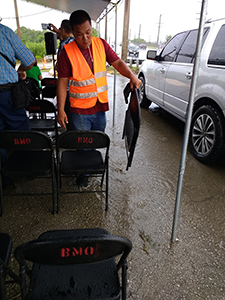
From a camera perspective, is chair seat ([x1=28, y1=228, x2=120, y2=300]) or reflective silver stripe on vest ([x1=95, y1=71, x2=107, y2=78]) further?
reflective silver stripe on vest ([x1=95, y1=71, x2=107, y2=78])

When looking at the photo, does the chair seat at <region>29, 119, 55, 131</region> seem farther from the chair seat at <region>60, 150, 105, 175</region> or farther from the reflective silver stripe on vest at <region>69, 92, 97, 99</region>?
the reflective silver stripe on vest at <region>69, 92, 97, 99</region>

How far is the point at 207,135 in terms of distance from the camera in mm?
3432

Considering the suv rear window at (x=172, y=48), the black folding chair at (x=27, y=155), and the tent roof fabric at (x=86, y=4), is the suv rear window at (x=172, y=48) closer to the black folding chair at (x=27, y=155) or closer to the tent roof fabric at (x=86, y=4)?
the tent roof fabric at (x=86, y=4)

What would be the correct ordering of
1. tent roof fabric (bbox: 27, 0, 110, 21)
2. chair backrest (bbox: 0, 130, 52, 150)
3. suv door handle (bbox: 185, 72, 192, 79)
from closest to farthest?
chair backrest (bbox: 0, 130, 52, 150) < suv door handle (bbox: 185, 72, 192, 79) < tent roof fabric (bbox: 27, 0, 110, 21)

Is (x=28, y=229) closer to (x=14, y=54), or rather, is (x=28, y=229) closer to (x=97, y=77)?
(x=97, y=77)

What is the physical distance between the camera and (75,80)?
8.28 ft

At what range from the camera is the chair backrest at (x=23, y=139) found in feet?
7.08

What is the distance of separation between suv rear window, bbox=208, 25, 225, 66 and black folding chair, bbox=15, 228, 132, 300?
2.79m

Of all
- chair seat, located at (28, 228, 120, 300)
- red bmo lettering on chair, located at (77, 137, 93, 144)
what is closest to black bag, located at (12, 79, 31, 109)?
red bmo lettering on chair, located at (77, 137, 93, 144)

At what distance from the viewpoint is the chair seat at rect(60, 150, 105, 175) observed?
7.88 feet

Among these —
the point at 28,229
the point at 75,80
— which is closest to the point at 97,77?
the point at 75,80

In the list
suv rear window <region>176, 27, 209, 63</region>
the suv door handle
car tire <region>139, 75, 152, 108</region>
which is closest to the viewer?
the suv door handle

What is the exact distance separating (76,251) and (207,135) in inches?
116

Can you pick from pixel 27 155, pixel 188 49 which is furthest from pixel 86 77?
pixel 188 49
